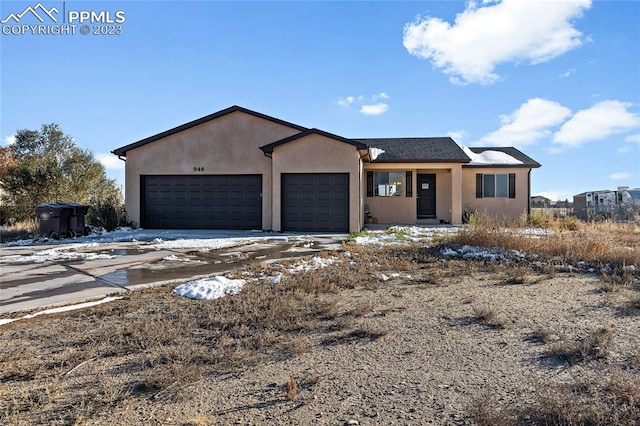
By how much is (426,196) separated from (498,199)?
329 centimetres

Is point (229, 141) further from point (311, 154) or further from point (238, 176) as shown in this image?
point (311, 154)

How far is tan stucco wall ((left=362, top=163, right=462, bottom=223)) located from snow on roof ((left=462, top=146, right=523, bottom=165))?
1.60m

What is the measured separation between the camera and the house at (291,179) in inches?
588

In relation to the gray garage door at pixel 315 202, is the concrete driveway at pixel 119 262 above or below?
below

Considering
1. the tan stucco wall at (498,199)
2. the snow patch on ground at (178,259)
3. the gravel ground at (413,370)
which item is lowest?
the gravel ground at (413,370)

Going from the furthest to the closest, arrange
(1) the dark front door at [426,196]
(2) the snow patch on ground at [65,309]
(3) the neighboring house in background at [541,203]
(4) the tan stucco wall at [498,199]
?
(3) the neighboring house in background at [541,203] → (1) the dark front door at [426,196] → (4) the tan stucco wall at [498,199] → (2) the snow patch on ground at [65,309]

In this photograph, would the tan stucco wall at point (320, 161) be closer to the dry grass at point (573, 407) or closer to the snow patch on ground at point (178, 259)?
Answer: the snow patch on ground at point (178, 259)

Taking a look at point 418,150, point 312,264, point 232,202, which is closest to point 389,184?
point 418,150

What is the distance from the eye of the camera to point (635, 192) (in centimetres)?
3262

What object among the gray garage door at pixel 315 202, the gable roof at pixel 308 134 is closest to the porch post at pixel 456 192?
the gable roof at pixel 308 134

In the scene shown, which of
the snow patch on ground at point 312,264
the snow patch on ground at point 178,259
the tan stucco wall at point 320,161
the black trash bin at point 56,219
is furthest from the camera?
the tan stucco wall at point 320,161

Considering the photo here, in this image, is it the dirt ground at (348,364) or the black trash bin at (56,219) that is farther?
the black trash bin at (56,219)

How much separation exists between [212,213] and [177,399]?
13.8m

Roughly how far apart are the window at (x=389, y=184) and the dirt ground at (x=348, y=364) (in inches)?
529
